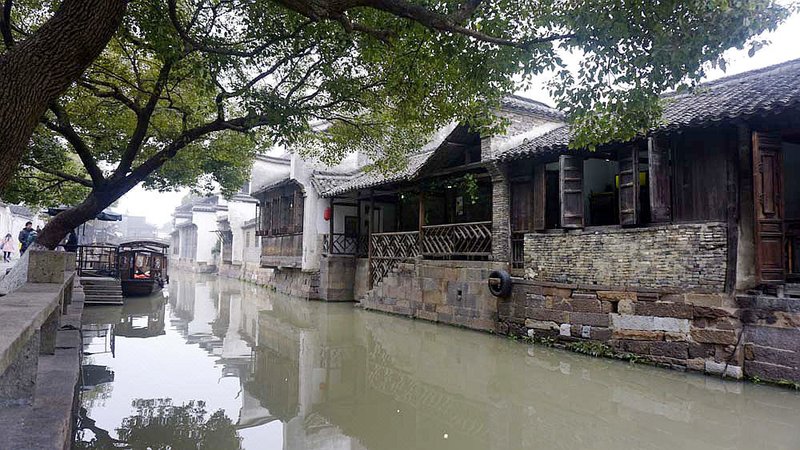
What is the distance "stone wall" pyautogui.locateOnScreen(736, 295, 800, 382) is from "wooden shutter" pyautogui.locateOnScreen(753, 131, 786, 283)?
386 mm

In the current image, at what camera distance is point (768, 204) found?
7117 mm

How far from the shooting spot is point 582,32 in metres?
5.30

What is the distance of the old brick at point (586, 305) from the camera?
9.19 metres

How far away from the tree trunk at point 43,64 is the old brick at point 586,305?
8514 mm

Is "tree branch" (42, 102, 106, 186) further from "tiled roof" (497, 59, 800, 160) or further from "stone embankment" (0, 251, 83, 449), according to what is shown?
"tiled roof" (497, 59, 800, 160)

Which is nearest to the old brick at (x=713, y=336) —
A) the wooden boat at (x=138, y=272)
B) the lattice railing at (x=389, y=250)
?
the lattice railing at (x=389, y=250)

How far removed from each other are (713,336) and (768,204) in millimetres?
2083

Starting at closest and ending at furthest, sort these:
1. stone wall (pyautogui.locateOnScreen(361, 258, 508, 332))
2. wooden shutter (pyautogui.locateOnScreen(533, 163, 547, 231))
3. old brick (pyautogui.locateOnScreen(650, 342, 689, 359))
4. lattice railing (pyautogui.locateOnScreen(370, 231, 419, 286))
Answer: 1. old brick (pyautogui.locateOnScreen(650, 342, 689, 359))
2. wooden shutter (pyautogui.locateOnScreen(533, 163, 547, 231))
3. stone wall (pyautogui.locateOnScreen(361, 258, 508, 332))
4. lattice railing (pyautogui.locateOnScreen(370, 231, 419, 286))

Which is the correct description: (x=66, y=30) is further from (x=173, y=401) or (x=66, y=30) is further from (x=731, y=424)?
(x=731, y=424)

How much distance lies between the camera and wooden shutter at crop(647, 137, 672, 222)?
8.17 m

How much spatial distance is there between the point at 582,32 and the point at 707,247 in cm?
439

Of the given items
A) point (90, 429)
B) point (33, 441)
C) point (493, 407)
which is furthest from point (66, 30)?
point (493, 407)

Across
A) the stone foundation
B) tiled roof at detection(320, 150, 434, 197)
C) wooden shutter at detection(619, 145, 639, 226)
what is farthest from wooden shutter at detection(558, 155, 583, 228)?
the stone foundation

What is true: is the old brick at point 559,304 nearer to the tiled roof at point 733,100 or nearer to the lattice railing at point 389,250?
the tiled roof at point 733,100
